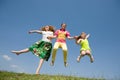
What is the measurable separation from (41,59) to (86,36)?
3975 mm

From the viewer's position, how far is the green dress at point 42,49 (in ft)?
44.2

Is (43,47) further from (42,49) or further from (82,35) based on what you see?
(82,35)

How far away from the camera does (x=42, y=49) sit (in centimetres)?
1373

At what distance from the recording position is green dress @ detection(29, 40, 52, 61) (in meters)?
13.5

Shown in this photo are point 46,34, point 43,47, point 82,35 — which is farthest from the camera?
point 82,35

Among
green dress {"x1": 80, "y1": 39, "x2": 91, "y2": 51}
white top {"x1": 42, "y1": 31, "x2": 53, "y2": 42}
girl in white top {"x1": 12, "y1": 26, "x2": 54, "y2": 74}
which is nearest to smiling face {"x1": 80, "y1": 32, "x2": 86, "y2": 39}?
green dress {"x1": 80, "y1": 39, "x2": 91, "y2": 51}

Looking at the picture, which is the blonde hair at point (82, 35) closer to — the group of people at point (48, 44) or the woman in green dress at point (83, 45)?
the woman in green dress at point (83, 45)

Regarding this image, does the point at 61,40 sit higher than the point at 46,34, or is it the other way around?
the point at 46,34

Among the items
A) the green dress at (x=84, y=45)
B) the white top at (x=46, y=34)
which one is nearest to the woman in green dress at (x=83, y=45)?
the green dress at (x=84, y=45)

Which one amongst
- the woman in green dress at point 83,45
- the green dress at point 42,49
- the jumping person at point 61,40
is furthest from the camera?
the woman in green dress at point 83,45

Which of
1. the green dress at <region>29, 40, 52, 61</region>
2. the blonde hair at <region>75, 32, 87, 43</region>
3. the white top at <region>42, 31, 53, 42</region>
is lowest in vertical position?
the green dress at <region>29, 40, 52, 61</region>

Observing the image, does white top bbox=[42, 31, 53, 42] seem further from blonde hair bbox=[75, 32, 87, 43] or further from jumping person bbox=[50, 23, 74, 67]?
blonde hair bbox=[75, 32, 87, 43]

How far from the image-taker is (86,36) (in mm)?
15789

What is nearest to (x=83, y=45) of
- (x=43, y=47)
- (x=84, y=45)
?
(x=84, y=45)
